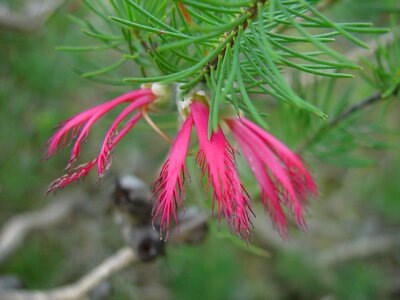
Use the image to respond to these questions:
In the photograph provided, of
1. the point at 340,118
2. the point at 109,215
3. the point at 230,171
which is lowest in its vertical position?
the point at 109,215

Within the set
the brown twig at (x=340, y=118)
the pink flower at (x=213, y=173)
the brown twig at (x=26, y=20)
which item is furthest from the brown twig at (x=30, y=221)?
the pink flower at (x=213, y=173)

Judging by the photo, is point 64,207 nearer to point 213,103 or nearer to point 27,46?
point 27,46

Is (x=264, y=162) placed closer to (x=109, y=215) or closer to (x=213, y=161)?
(x=213, y=161)

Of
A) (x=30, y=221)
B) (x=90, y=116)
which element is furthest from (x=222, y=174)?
(x=30, y=221)

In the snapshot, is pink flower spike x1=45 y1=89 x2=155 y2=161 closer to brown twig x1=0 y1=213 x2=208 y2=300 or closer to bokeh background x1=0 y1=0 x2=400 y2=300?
brown twig x1=0 y1=213 x2=208 y2=300

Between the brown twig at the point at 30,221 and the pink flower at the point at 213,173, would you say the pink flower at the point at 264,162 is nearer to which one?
the pink flower at the point at 213,173

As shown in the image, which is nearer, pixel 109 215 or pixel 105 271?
pixel 105 271

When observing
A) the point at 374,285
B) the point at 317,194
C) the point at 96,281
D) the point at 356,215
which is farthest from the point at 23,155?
the point at 356,215
